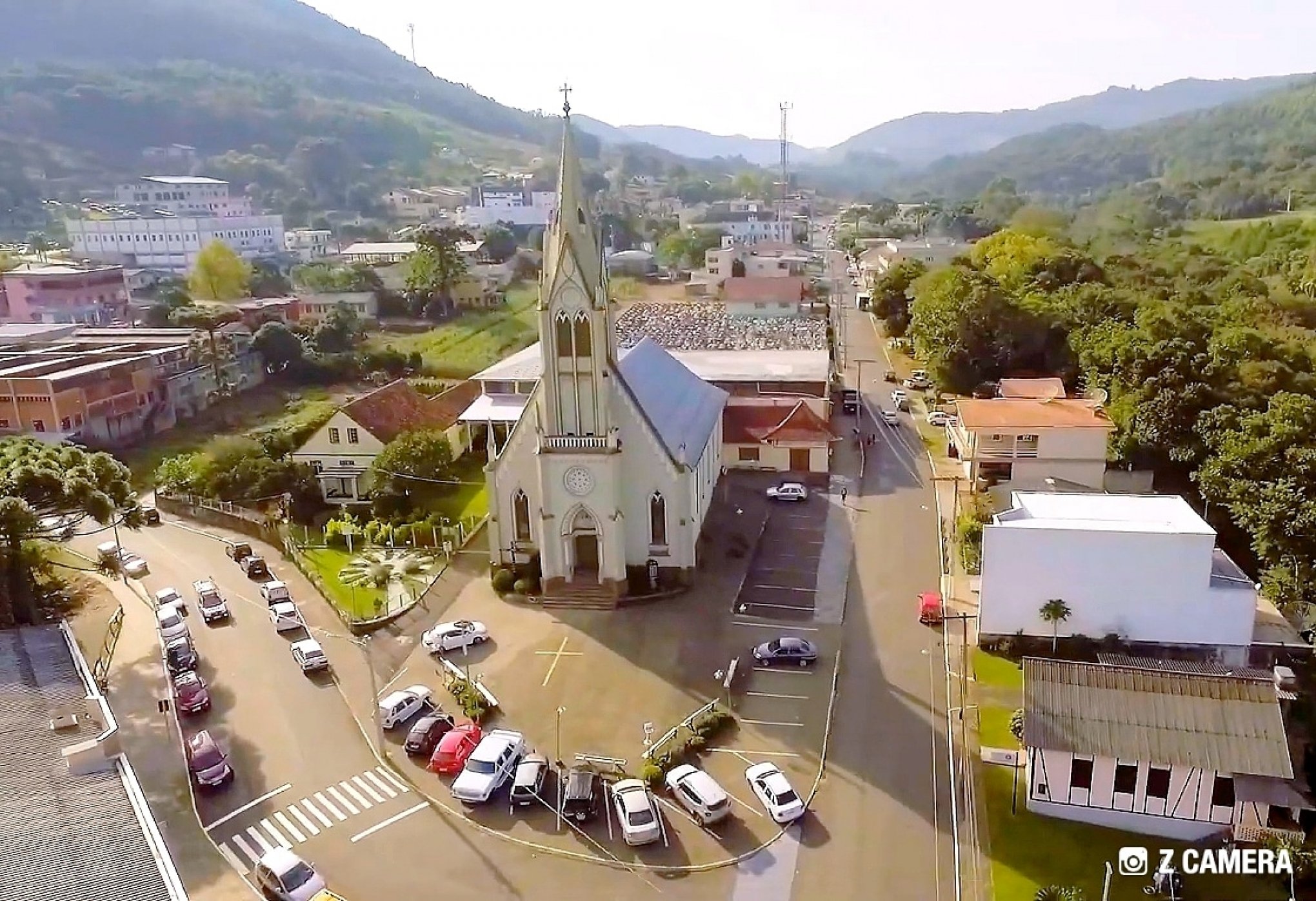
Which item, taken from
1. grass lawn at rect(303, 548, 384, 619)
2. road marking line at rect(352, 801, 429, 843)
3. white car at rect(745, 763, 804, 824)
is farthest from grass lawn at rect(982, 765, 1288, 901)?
grass lawn at rect(303, 548, 384, 619)

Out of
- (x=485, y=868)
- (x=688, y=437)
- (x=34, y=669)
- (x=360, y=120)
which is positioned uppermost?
(x=360, y=120)

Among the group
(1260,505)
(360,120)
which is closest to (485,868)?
(1260,505)

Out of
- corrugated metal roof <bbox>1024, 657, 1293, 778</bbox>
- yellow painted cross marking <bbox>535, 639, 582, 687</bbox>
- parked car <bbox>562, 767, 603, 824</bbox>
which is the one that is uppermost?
corrugated metal roof <bbox>1024, 657, 1293, 778</bbox>

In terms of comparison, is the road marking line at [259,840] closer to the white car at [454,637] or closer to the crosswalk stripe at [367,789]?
the crosswalk stripe at [367,789]

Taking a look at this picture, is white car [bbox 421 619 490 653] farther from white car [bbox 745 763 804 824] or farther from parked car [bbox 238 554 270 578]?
white car [bbox 745 763 804 824]

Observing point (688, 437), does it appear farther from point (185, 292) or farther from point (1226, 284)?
point (185, 292)
